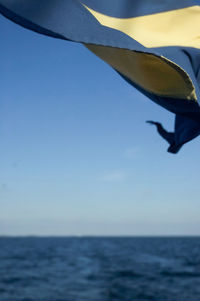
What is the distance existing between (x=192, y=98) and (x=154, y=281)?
82.4 feet

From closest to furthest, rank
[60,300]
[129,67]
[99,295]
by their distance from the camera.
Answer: [129,67] → [60,300] → [99,295]

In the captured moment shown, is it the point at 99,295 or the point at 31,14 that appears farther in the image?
the point at 99,295

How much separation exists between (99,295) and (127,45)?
20796 mm

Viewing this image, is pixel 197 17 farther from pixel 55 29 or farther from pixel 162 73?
pixel 55 29

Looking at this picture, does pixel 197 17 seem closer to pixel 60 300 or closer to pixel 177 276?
pixel 60 300

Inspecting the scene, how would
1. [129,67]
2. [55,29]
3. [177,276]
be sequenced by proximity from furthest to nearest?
[177,276], [129,67], [55,29]

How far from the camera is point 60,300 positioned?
19.0 m

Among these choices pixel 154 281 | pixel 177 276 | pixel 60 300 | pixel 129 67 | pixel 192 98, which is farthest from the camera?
pixel 177 276

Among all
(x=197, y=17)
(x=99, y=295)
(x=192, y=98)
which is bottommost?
(x=99, y=295)

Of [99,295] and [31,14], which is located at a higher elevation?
[31,14]

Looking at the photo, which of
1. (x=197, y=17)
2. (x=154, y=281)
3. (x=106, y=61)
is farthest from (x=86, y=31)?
(x=154, y=281)

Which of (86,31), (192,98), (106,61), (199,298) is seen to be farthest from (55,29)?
(199,298)

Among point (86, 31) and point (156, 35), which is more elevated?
point (156, 35)

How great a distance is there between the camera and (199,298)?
784 inches
